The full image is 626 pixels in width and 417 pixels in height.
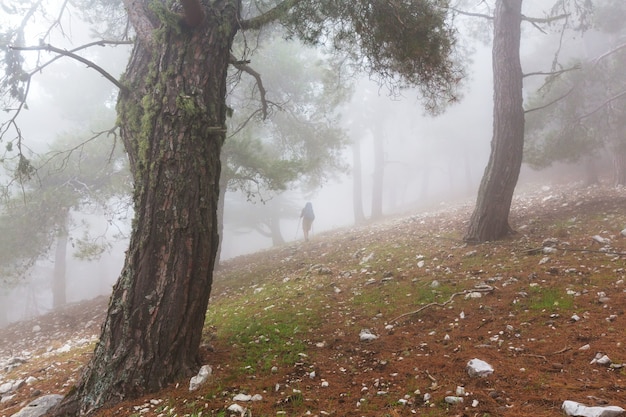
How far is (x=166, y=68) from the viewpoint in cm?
358

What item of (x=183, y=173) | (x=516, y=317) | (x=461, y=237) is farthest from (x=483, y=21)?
(x=183, y=173)

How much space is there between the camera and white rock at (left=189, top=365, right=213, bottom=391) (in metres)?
2.97

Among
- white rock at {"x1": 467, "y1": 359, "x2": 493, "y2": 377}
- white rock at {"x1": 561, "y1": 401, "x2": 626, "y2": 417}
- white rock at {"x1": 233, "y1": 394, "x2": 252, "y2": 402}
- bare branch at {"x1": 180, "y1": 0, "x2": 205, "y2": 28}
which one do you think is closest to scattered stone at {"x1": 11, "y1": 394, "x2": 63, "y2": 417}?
white rock at {"x1": 233, "y1": 394, "x2": 252, "y2": 402}

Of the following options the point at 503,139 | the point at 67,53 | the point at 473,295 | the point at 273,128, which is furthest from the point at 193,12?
the point at 273,128

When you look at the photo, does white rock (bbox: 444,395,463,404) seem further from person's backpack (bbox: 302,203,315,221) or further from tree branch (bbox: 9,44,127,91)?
person's backpack (bbox: 302,203,315,221)

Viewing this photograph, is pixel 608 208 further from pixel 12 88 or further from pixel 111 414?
pixel 12 88

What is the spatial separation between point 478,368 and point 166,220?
2.85 meters

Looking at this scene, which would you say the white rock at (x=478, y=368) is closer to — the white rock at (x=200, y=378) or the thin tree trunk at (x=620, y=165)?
the white rock at (x=200, y=378)

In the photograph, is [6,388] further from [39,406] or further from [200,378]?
[200,378]

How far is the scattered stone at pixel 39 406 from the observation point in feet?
9.84

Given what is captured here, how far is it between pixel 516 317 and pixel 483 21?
12.4 meters

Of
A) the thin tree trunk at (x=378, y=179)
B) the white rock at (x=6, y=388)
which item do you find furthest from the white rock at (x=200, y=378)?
the thin tree trunk at (x=378, y=179)

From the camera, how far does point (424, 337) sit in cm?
352

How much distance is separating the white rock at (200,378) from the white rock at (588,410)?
259 centimetres
